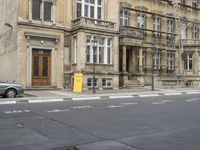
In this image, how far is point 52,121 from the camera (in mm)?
10898

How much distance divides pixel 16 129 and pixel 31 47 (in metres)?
18.4

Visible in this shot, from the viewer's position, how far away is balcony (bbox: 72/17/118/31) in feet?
92.1

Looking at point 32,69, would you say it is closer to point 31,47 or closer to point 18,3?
point 31,47

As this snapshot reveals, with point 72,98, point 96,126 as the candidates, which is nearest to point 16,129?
point 96,126

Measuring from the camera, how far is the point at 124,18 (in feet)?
115

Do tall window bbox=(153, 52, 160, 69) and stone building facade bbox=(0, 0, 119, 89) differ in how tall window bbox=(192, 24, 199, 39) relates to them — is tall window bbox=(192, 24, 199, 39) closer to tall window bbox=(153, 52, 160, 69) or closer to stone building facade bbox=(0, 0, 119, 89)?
tall window bbox=(153, 52, 160, 69)

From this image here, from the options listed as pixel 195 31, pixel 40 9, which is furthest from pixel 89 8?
pixel 195 31

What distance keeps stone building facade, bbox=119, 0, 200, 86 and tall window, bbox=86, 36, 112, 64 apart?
7.64ft

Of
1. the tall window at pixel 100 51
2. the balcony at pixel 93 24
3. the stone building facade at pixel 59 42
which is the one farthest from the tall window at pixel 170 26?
the tall window at pixel 100 51

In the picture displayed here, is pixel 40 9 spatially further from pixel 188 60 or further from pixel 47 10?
pixel 188 60

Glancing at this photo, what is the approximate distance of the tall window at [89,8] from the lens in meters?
30.0

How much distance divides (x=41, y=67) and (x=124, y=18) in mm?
11702

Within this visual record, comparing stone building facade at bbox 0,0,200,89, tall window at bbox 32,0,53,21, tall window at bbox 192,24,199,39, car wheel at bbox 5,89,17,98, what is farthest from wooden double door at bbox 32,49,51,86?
tall window at bbox 192,24,199,39

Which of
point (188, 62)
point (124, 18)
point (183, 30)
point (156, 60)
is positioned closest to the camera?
point (124, 18)
